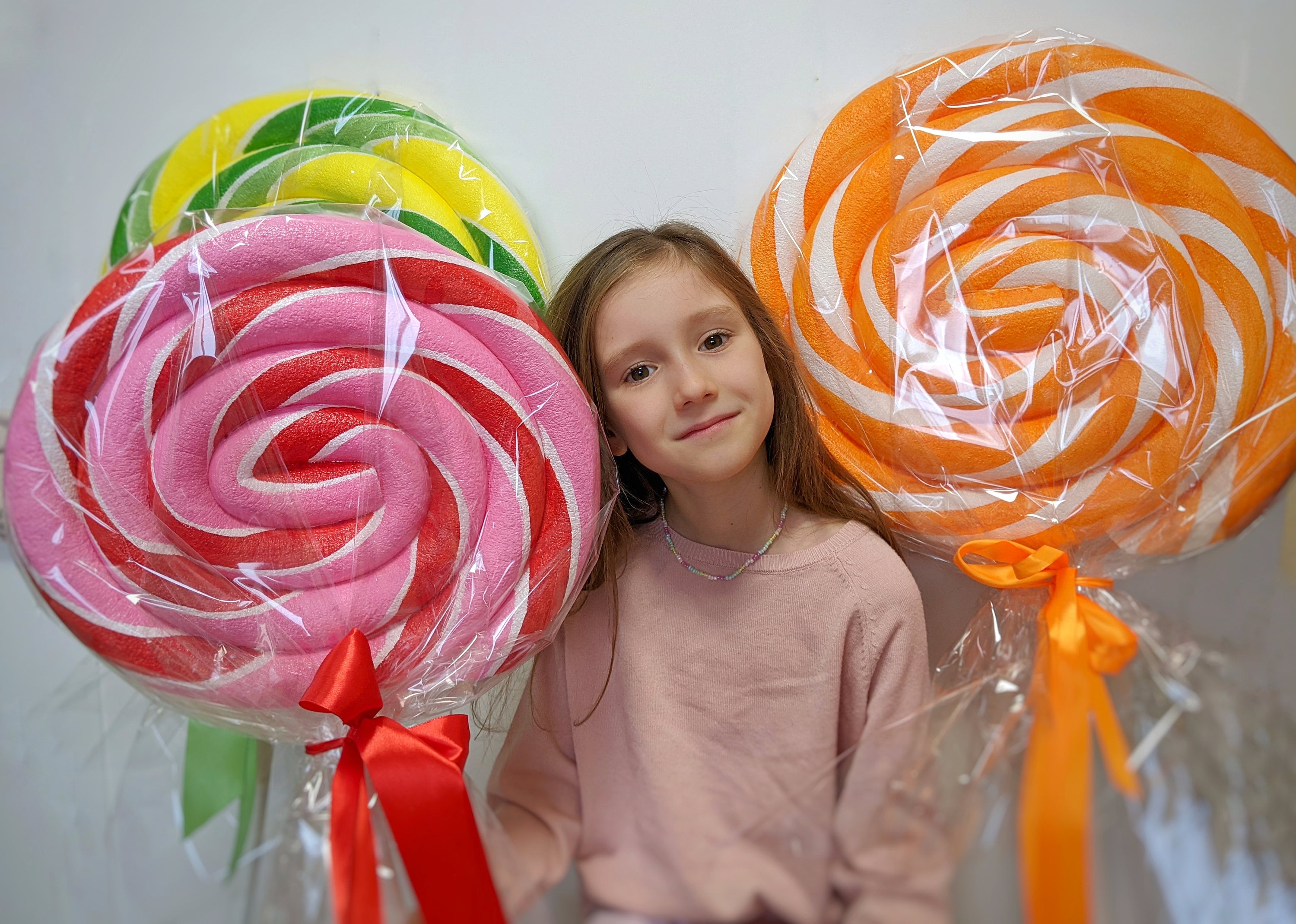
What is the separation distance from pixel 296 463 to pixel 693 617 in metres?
0.59

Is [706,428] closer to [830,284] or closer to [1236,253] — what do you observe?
[830,284]

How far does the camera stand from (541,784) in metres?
1.22

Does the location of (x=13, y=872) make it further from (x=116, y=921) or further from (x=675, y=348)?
(x=675, y=348)

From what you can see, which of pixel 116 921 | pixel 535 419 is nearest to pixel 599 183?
pixel 535 419

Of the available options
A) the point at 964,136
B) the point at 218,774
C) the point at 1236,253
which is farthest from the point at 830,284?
the point at 218,774

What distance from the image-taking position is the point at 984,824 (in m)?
0.82

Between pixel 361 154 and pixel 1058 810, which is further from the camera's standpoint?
pixel 361 154

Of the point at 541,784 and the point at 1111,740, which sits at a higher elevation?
the point at 1111,740

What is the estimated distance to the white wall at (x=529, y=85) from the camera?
1341 millimetres

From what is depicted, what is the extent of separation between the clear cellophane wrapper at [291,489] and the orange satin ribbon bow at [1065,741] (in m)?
0.52

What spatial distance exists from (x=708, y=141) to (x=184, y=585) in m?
0.99

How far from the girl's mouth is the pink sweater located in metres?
0.24

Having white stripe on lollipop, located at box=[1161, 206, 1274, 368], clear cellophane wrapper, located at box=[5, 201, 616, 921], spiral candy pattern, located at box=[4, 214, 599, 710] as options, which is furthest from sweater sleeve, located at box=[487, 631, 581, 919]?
white stripe on lollipop, located at box=[1161, 206, 1274, 368]

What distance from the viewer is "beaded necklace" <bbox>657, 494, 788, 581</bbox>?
4.14ft
